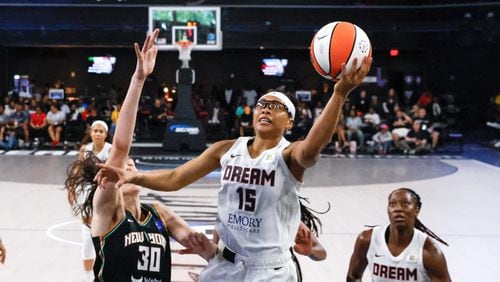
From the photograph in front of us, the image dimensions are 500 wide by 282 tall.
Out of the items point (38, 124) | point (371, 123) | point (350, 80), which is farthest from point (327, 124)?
point (38, 124)

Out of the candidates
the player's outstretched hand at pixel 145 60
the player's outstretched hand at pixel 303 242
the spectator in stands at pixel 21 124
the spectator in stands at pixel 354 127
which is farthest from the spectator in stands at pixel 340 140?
the player's outstretched hand at pixel 145 60

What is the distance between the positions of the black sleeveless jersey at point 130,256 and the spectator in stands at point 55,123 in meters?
15.5

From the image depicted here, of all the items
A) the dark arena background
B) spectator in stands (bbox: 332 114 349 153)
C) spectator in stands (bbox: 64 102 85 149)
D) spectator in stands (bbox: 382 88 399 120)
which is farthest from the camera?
spectator in stands (bbox: 382 88 399 120)

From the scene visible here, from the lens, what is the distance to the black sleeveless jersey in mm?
3434

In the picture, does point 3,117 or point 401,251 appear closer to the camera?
point 401,251

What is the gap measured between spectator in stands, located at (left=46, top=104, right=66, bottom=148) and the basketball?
15.4 metres

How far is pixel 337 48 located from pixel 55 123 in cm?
1571

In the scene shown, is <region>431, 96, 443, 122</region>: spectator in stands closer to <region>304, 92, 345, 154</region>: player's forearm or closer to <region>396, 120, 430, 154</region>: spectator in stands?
<region>396, 120, 430, 154</region>: spectator in stands

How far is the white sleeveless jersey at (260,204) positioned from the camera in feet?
11.4

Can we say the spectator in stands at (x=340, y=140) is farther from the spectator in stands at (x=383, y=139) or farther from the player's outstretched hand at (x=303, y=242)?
the player's outstretched hand at (x=303, y=242)

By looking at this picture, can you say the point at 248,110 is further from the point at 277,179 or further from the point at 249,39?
the point at 277,179

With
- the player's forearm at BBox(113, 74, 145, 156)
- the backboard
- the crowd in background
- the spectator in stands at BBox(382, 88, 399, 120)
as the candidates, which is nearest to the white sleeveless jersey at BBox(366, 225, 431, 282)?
the player's forearm at BBox(113, 74, 145, 156)

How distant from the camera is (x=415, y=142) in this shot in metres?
17.8

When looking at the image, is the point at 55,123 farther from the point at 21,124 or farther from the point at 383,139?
the point at 383,139
